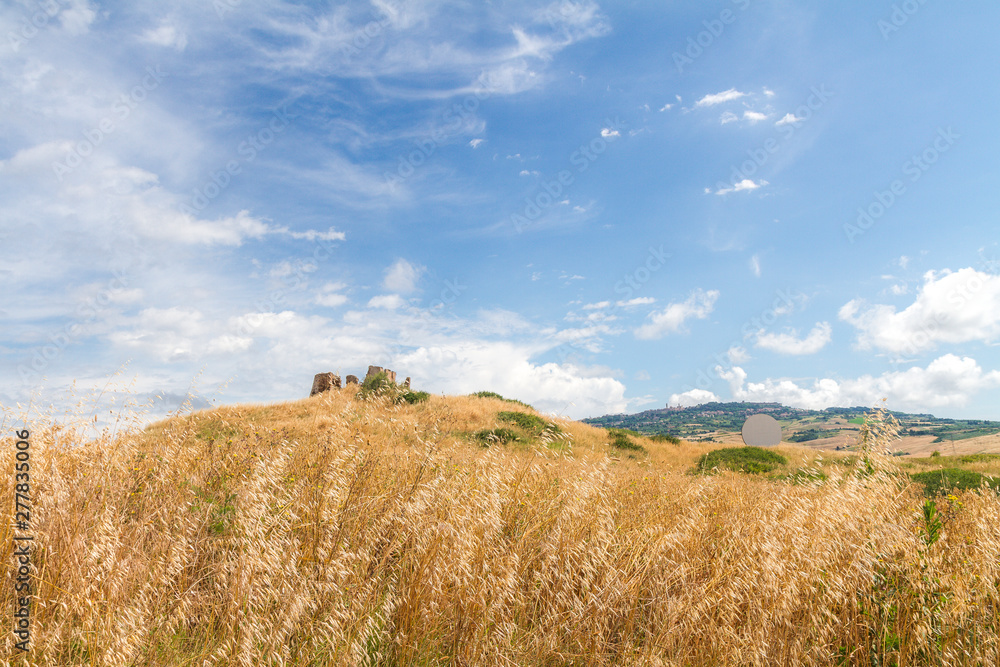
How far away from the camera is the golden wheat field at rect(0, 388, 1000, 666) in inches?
146

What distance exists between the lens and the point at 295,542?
4.36 metres

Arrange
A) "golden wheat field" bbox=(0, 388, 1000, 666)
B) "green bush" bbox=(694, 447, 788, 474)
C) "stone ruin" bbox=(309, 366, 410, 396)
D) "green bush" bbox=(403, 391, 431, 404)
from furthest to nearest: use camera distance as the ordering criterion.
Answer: "stone ruin" bbox=(309, 366, 410, 396), "green bush" bbox=(403, 391, 431, 404), "green bush" bbox=(694, 447, 788, 474), "golden wheat field" bbox=(0, 388, 1000, 666)

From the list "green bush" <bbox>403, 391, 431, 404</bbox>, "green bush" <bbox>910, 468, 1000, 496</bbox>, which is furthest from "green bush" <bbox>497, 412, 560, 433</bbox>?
"green bush" <bbox>910, 468, 1000, 496</bbox>

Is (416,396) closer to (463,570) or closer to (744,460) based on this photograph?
(744,460)

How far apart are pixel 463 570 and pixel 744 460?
60.1 ft

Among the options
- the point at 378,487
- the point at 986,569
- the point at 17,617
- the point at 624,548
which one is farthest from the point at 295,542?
the point at 986,569

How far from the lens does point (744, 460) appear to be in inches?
753

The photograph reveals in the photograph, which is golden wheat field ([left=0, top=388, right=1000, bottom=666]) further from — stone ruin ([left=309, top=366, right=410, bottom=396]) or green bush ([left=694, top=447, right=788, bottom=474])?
stone ruin ([left=309, top=366, right=410, bottom=396])

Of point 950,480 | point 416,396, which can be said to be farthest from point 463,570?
point 416,396

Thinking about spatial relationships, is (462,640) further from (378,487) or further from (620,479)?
(620,479)

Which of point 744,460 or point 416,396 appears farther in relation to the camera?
point 416,396

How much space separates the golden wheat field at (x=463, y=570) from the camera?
372 cm

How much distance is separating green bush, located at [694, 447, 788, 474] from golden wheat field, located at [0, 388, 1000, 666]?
12.0m

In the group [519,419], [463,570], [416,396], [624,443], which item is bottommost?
[624,443]
